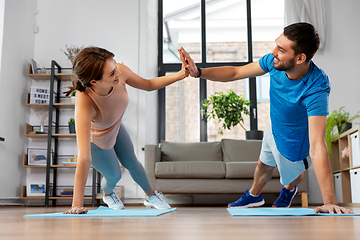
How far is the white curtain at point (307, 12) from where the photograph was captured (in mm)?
5164

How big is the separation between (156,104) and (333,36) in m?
2.91

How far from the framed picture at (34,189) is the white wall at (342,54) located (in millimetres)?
4266

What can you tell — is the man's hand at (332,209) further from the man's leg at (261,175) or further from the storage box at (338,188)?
the storage box at (338,188)

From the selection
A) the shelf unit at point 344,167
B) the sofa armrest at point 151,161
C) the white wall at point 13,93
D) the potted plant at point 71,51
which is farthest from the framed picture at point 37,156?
the shelf unit at point 344,167

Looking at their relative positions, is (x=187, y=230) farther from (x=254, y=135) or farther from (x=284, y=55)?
(x=254, y=135)

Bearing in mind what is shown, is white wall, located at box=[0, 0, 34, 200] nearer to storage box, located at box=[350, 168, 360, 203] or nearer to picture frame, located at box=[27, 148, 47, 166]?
picture frame, located at box=[27, 148, 47, 166]

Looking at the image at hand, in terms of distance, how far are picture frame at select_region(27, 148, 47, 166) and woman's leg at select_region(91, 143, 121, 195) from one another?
2980mm

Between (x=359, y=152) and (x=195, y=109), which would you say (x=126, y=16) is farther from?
(x=359, y=152)

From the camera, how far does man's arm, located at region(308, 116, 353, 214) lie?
155 centimetres

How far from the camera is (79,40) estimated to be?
5.29m

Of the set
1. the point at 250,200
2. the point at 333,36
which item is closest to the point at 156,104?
the point at 333,36

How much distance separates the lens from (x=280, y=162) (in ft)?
7.02

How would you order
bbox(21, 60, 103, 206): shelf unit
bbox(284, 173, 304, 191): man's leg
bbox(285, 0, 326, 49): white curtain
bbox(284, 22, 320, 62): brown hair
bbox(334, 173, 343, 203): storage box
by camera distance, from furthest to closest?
bbox(285, 0, 326, 49): white curtain
bbox(21, 60, 103, 206): shelf unit
bbox(334, 173, 343, 203): storage box
bbox(284, 173, 304, 191): man's leg
bbox(284, 22, 320, 62): brown hair

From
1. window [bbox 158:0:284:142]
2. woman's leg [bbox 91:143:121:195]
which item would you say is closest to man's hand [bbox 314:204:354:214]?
woman's leg [bbox 91:143:121:195]
